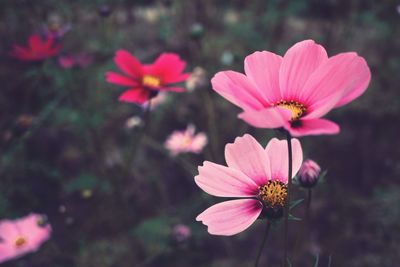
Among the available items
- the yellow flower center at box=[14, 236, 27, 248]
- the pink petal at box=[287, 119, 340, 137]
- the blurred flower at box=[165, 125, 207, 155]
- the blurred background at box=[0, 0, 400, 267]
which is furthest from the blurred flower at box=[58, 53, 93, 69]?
the pink petal at box=[287, 119, 340, 137]

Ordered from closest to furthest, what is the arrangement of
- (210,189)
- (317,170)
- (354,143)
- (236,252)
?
(210,189), (317,170), (236,252), (354,143)

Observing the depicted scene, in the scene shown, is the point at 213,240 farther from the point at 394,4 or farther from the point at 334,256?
the point at 394,4

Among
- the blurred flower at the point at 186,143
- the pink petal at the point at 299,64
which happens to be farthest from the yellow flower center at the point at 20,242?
the pink petal at the point at 299,64

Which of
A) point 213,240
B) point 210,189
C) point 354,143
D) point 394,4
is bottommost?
point 213,240

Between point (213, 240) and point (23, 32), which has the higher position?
point (23, 32)

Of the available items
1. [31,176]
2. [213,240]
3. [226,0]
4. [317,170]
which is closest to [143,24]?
[226,0]

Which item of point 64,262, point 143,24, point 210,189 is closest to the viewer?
point 210,189

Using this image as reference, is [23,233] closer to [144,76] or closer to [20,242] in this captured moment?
[20,242]

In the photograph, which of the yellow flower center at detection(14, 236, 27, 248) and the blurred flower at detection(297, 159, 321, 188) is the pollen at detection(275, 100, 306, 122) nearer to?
the blurred flower at detection(297, 159, 321, 188)
